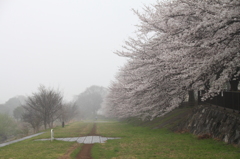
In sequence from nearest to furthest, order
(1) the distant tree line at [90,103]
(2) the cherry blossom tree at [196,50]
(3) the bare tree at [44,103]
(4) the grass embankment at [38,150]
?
(2) the cherry blossom tree at [196,50] < (4) the grass embankment at [38,150] < (3) the bare tree at [44,103] < (1) the distant tree line at [90,103]

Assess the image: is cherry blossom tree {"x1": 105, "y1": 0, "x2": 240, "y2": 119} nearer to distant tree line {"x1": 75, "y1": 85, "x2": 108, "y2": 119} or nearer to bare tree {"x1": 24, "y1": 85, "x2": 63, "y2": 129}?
bare tree {"x1": 24, "y1": 85, "x2": 63, "y2": 129}

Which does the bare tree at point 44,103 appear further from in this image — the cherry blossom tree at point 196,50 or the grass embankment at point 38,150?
the cherry blossom tree at point 196,50

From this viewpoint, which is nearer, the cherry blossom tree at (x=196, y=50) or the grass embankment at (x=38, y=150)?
the cherry blossom tree at (x=196, y=50)

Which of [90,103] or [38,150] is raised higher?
[90,103]

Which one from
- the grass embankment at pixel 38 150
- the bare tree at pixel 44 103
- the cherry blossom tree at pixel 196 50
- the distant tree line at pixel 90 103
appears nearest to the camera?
the cherry blossom tree at pixel 196 50

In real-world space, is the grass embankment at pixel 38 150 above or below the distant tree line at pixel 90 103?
below

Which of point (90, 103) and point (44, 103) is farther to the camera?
point (90, 103)

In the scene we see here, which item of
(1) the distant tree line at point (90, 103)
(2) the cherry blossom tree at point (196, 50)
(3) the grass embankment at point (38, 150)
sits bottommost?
(3) the grass embankment at point (38, 150)

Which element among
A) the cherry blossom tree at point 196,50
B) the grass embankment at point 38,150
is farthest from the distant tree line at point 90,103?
the cherry blossom tree at point 196,50

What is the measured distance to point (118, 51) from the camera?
15.8m

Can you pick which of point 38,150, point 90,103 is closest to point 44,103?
point 38,150

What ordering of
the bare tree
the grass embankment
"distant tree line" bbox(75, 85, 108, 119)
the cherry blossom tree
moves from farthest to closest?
1. "distant tree line" bbox(75, 85, 108, 119)
2. the bare tree
3. the grass embankment
4. the cherry blossom tree

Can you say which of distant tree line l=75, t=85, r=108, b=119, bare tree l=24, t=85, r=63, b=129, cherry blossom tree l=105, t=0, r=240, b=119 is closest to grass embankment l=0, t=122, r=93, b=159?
cherry blossom tree l=105, t=0, r=240, b=119

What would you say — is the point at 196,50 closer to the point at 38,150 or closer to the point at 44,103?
the point at 38,150
